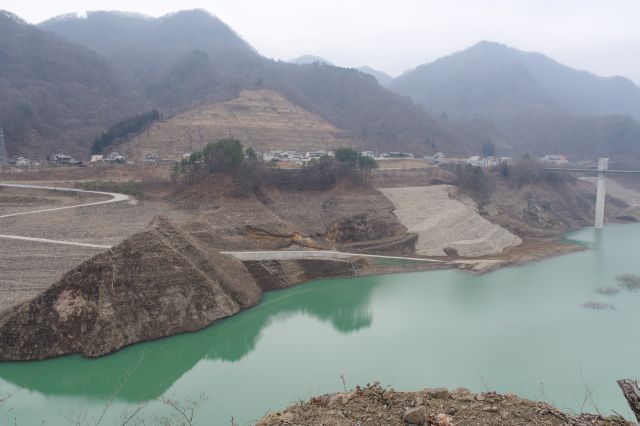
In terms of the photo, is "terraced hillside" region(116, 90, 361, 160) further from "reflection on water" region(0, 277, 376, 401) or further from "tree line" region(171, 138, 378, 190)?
"reflection on water" region(0, 277, 376, 401)

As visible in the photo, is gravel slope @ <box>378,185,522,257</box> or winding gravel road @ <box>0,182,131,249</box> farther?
gravel slope @ <box>378,185,522,257</box>

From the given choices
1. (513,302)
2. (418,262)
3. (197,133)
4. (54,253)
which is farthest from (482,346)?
(197,133)

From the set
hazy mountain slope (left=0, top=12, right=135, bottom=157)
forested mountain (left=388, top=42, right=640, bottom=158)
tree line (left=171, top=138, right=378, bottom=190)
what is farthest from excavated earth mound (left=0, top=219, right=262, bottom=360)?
Answer: forested mountain (left=388, top=42, right=640, bottom=158)

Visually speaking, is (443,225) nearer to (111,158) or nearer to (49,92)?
(111,158)

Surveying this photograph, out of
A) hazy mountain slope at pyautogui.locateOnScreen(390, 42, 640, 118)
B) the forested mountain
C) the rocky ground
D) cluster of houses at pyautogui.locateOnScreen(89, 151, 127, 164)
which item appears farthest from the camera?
hazy mountain slope at pyautogui.locateOnScreen(390, 42, 640, 118)

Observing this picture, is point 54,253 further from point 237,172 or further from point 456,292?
point 456,292

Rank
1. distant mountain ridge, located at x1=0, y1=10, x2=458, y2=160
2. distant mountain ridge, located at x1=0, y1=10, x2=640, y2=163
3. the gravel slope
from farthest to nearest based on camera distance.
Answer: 1. distant mountain ridge, located at x1=0, y1=10, x2=458, y2=160
2. distant mountain ridge, located at x1=0, y1=10, x2=640, y2=163
3. the gravel slope

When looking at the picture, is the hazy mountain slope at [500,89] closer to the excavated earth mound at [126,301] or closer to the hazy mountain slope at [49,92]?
the hazy mountain slope at [49,92]

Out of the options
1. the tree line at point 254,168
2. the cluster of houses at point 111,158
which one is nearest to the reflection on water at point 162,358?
the tree line at point 254,168
